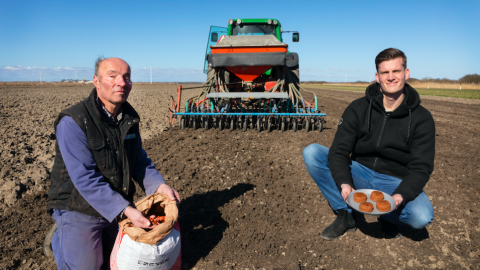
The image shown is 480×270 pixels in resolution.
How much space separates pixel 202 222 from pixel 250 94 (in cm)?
412

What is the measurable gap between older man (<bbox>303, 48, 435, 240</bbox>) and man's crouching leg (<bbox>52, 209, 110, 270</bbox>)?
1.84 m

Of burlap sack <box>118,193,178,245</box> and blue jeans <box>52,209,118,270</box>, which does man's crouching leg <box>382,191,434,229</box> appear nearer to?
burlap sack <box>118,193,178,245</box>

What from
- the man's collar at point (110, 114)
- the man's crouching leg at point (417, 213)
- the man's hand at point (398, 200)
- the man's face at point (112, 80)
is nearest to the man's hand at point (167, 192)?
the man's collar at point (110, 114)

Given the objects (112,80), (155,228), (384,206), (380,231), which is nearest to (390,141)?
(384,206)

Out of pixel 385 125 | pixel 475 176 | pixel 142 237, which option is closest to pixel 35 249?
pixel 142 237

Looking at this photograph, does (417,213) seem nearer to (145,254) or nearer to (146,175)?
(145,254)

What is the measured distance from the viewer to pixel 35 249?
8.73ft

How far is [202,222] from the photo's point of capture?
120 inches

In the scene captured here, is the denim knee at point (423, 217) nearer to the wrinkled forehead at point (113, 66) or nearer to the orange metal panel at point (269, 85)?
the wrinkled forehead at point (113, 66)

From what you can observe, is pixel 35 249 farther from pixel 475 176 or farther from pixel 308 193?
pixel 475 176

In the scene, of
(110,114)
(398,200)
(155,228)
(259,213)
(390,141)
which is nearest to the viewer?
(155,228)

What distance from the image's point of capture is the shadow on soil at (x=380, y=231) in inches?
111

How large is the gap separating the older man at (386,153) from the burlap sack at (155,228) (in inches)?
54.4

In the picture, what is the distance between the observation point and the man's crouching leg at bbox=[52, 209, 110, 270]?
1.98 m
